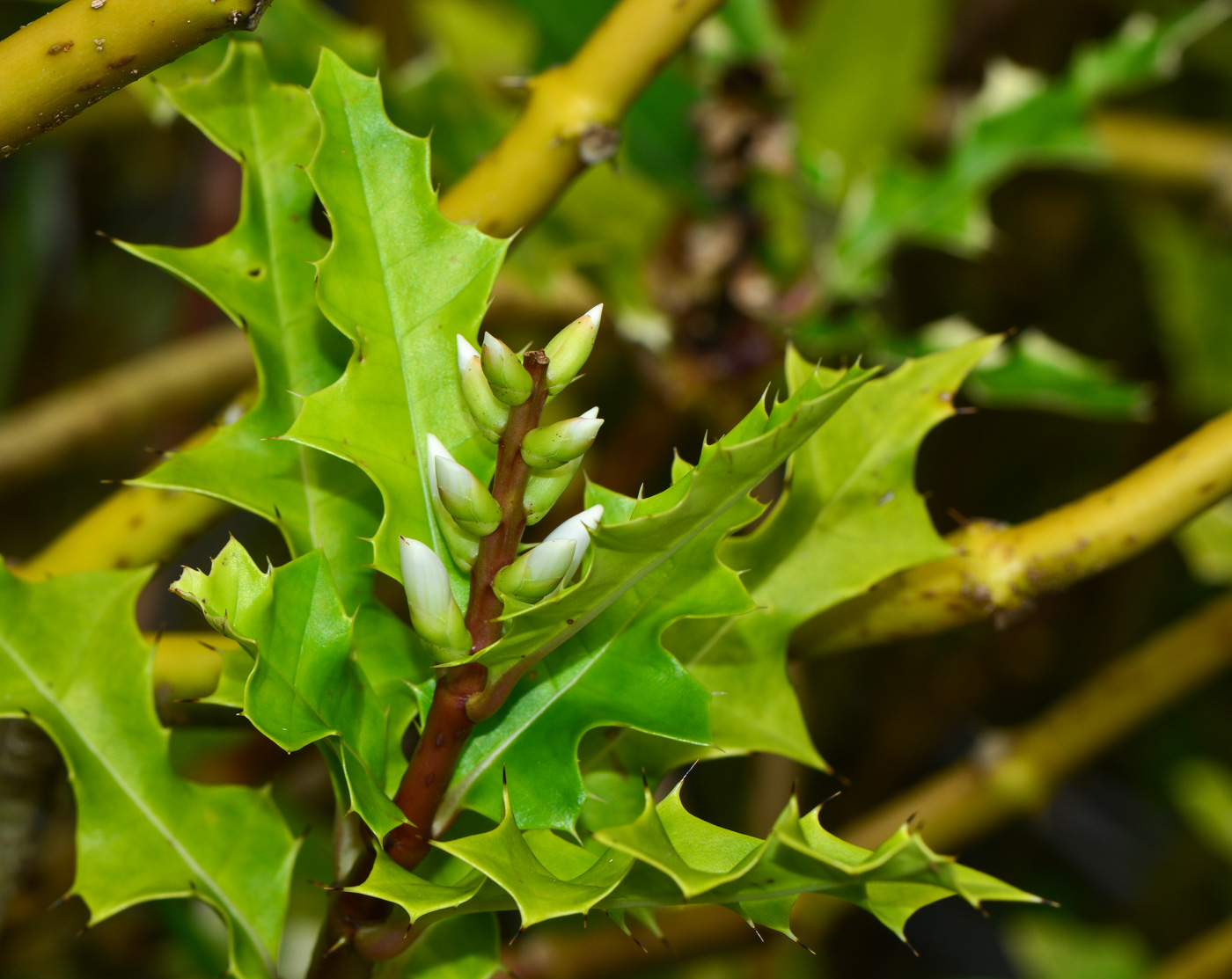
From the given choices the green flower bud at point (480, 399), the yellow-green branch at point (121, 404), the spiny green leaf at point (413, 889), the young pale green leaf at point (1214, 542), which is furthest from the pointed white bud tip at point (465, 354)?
the young pale green leaf at point (1214, 542)

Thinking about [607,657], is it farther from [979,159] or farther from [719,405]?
[979,159]

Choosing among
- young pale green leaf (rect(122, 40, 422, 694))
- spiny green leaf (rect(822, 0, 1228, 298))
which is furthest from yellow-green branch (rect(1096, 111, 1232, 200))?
young pale green leaf (rect(122, 40, 422, 694))

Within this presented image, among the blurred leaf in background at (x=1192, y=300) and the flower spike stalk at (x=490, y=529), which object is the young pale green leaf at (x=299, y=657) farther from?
the blurred leaf in background at (x=1192, y=300)

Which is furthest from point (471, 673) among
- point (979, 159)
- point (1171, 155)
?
point (1171, 155)

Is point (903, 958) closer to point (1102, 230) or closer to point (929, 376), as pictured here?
point (1102, 230)

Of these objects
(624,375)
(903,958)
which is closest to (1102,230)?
(624,375)
